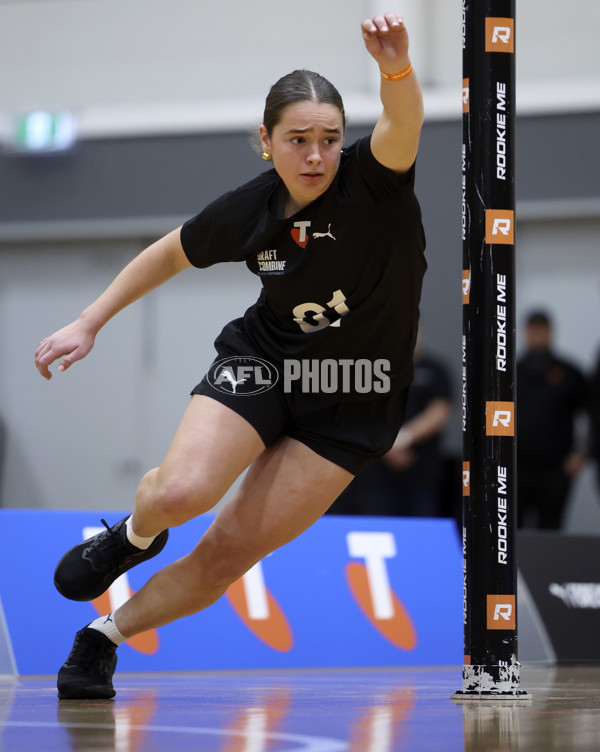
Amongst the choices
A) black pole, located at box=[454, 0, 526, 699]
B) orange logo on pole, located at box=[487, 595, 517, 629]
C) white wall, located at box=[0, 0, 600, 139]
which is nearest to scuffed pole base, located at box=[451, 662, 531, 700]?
black pole, located at box=[454, 0, 526, 699]

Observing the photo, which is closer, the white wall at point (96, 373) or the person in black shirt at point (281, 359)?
the person in black shirt at point (281, 359)

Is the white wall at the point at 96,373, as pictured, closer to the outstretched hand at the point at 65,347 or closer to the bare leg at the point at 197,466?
the outstretched hand at the point at 65,347

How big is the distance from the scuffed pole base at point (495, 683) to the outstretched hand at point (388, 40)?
1665 mm

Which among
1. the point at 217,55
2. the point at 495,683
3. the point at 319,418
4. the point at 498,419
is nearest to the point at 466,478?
the point at 498,419

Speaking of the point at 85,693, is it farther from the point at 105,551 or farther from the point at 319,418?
the point at 319,418

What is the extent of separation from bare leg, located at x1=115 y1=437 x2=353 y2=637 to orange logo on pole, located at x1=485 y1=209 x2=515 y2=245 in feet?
2.67

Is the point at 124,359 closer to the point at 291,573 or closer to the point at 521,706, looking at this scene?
the point at 291,573

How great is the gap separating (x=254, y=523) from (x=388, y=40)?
4.66 ft

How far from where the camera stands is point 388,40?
3.02 meters

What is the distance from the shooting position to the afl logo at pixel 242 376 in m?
3.54

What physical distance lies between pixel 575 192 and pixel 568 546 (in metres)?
3.74

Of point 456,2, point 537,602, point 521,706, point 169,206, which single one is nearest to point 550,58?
point 456,2

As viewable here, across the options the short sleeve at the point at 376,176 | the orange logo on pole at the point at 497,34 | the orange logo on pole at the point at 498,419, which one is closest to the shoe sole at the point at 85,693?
the orange logo on pole at the point at 498,419

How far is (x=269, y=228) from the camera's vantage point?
3473 mm
